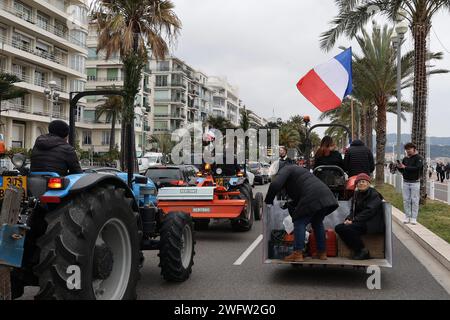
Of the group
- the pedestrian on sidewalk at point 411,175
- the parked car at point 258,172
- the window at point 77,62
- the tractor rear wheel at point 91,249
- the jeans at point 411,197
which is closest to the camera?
the tractor rear wheel at point 91,249

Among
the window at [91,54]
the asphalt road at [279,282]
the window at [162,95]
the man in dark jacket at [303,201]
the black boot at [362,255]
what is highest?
the window at [91,54]

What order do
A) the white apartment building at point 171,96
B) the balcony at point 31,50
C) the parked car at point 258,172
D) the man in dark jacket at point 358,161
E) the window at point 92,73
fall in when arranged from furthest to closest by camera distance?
the white apartment building at point 171,96
the window at point 92,73
the balcony at point 31,50
the parked car at point 258,172
the man in dark jacket at point 358,161

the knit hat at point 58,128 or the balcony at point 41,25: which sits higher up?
the balcony at point 41,25

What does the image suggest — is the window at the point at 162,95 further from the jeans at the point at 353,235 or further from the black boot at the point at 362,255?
the black boot at the point at 362,255

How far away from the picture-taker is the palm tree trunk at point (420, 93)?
1542 centimetres

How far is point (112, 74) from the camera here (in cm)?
7250

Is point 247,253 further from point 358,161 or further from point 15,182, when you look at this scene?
point 15,182

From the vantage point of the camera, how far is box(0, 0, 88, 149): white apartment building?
43.1 m

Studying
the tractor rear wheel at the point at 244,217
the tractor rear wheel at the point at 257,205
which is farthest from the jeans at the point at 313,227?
the tractor rear wheel at the point at 257,205

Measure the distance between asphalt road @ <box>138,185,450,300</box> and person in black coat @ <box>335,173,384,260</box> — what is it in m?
0.47

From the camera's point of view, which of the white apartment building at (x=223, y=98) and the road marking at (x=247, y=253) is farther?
the white apartment building at (x=223, y=98)

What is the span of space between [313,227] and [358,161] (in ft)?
9.28

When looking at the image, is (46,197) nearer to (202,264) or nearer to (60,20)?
(202,264)

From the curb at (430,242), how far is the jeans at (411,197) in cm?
32
